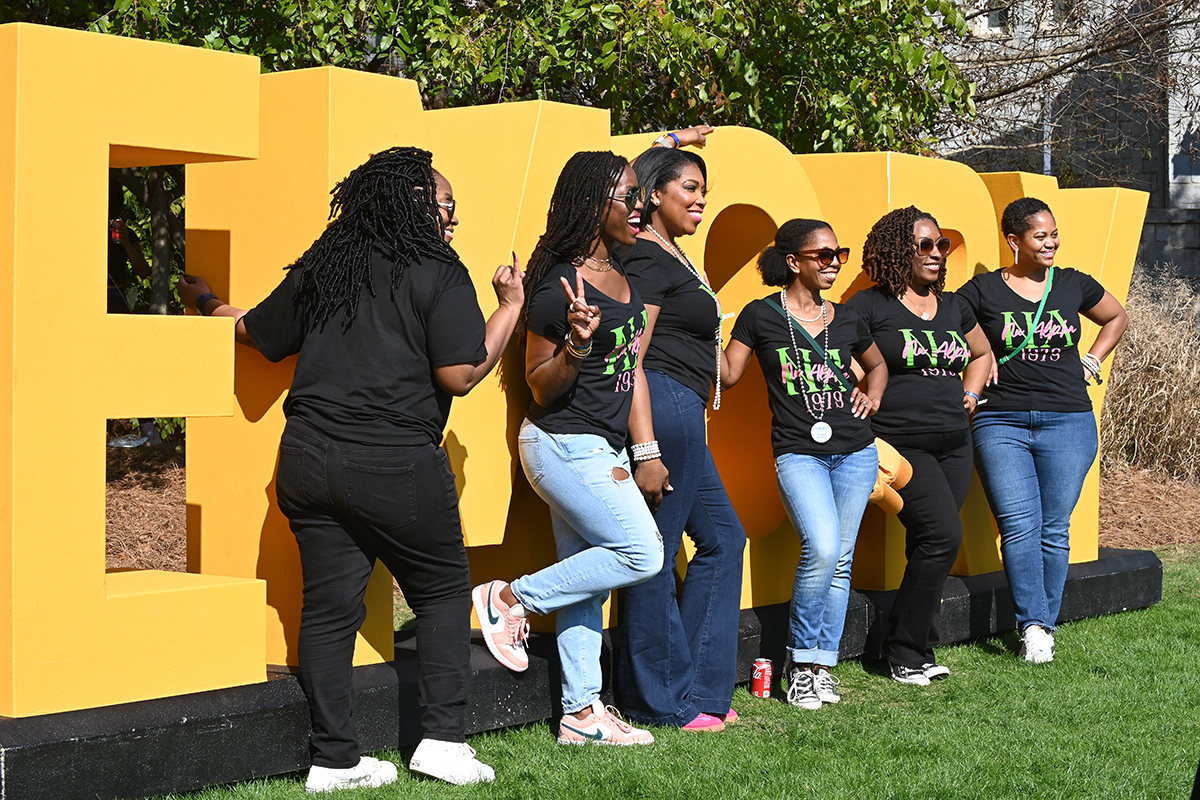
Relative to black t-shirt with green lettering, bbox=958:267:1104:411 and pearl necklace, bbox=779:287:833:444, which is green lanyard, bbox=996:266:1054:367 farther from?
pearl necklace, bbox=779:287:833:444

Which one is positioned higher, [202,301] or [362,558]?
[202,301]

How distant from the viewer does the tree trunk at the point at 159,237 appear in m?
10.6

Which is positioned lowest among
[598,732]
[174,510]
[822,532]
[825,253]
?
[174,510]

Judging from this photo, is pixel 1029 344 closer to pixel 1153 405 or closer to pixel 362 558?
pixel 362 558

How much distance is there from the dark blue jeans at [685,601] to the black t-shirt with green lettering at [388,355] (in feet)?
3.74

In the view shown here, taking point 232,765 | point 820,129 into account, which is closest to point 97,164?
point 232,765

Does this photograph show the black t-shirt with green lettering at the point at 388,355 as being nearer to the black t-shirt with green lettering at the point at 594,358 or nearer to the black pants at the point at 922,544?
the black t-shirt with green lettering at the point at 594,358

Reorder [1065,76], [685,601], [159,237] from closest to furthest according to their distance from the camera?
[685,601] → [159,237] → [1065,76]

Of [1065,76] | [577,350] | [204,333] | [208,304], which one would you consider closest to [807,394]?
[577,350]

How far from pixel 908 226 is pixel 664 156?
1.61 meters

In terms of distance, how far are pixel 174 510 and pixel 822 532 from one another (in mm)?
6386

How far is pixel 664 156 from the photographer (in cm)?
538

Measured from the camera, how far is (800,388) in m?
5.90

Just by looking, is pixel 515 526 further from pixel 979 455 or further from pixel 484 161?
pixel 979 455
